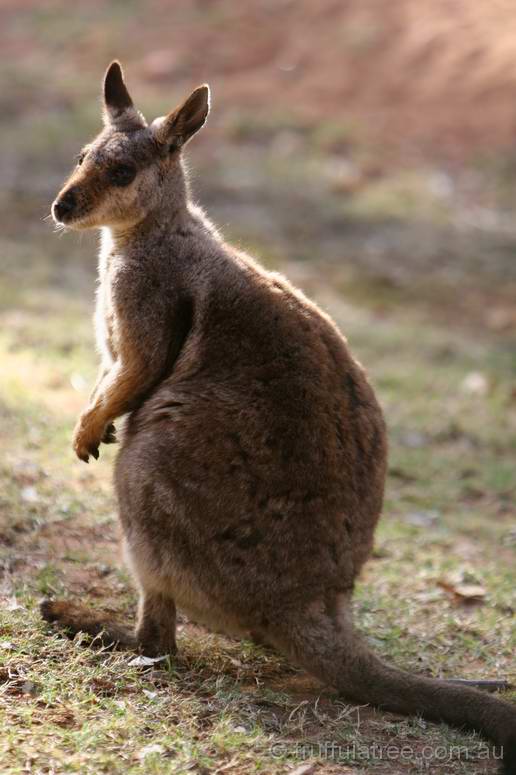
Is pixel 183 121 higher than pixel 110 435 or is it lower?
higher

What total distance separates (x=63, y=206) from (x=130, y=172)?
0.34 metres

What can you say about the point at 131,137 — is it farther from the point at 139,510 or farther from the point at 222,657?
the point at 222,657

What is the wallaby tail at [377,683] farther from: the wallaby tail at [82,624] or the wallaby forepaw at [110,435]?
the wallaby forepaw at [110,435]

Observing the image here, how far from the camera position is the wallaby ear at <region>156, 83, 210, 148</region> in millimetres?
4777

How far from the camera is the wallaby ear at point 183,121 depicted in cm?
478

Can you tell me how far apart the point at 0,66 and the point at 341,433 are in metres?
13.3

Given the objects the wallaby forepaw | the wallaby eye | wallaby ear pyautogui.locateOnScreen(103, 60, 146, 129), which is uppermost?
wallaby ear pyautogui.locateOnScreen(103, 60, 146, 129)

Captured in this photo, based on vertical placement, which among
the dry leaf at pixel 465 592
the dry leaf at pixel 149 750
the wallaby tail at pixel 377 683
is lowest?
the dry leaf at pixel 149 750

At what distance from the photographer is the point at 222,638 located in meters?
4.74

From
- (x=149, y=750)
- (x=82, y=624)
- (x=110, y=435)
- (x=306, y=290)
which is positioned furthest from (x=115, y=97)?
(x=306, y=290)

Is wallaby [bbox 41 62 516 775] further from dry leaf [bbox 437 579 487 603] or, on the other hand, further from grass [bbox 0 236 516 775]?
dry leaf [bbox 437 579 487 603]

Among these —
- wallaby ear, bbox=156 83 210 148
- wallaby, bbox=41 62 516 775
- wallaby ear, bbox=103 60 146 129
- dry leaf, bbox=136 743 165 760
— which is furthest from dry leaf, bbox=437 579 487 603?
wallaby ear, bbox=103 60 146 129

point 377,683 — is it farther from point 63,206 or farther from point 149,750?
point 63,206

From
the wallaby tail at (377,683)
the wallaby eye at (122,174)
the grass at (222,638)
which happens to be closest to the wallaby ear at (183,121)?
the wallaby eye at (122,174)
